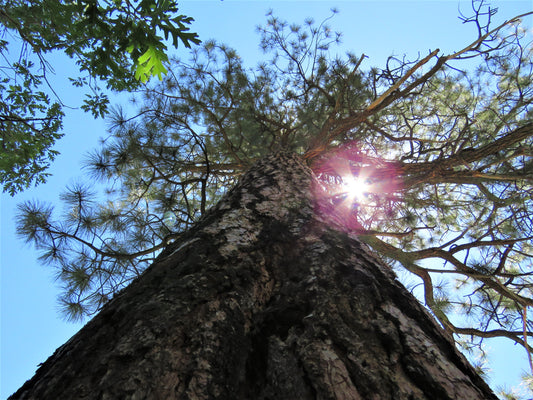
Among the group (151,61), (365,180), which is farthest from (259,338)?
(365,180)

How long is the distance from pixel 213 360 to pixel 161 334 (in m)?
0.12

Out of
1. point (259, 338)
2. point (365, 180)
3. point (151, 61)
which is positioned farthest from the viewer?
point (365, 180)

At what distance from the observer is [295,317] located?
2.34 feet

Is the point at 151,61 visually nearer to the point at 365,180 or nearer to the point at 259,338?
the point at 259,338

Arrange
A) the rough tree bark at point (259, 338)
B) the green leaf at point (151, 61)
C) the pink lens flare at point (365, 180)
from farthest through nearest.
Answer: the pink lens flare at point (365, 180) < the green leaf at point (151, 61) < the rough tree bark at point (259, 338)

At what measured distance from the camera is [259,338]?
2.24 ft

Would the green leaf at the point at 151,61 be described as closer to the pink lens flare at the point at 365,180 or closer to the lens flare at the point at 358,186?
the pink lens flare at the point at 365,180

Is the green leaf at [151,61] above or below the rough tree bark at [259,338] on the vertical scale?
above

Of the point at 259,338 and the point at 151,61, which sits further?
the point at 151,61

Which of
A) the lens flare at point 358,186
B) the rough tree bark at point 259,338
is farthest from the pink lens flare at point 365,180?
the rough tree bark at point 259,338

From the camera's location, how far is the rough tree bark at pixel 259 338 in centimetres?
54

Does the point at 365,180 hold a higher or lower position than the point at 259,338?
higher

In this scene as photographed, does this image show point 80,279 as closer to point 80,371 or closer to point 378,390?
point 80,371

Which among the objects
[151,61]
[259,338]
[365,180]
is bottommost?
[259,338]
